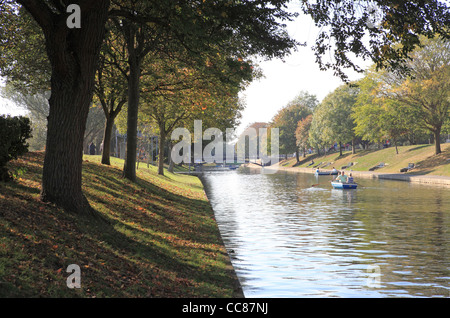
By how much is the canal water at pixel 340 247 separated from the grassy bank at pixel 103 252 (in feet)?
3.31

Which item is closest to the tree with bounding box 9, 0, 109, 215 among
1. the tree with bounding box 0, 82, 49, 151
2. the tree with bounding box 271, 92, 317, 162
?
the tree with bounding box 0, 82, 49, 151

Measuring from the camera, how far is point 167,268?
9.69 meters

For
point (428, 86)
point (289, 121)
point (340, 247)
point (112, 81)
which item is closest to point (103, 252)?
point (340, 247)

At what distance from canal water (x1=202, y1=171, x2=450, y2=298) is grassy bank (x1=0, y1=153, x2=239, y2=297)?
3.31 ft

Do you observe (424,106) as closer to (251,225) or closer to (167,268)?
(251,225)

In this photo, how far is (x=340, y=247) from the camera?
14555 millimetres

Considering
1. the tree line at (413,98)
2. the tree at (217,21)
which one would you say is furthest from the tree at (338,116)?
the tree at (217,21)

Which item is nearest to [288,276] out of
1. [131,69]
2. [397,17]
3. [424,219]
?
[397,17]

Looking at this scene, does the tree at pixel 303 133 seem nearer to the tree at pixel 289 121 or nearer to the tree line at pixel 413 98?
the tree at pixel 289 121

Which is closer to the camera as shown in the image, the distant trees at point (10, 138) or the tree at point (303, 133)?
the distant trees at point (10, 138)

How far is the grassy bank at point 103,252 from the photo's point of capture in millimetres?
6934

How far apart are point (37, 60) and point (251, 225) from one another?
46.5 feet

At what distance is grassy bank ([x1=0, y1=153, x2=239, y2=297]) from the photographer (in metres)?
6.93
